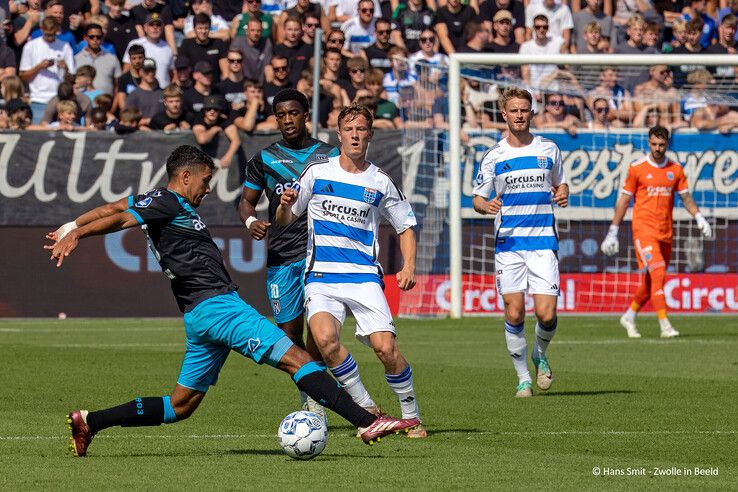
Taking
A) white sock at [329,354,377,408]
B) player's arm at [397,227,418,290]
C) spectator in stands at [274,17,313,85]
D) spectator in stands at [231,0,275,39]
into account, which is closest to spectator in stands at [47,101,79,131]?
spectator in stands at [231,0,275,39]

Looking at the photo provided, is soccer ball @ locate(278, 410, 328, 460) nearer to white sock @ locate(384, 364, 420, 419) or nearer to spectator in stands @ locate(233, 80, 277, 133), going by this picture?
A: white sock @ locate(384, 364, 420, 419)

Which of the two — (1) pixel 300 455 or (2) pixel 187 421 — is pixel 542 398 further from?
(1) pixel 300 455

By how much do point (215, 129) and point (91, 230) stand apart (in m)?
14.4

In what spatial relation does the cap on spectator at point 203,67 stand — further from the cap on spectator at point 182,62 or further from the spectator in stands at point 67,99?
the spectator in stands at point 67,99

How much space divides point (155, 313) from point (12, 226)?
8.04ft

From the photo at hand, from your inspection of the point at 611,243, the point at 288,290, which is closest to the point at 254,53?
the point at 611,243

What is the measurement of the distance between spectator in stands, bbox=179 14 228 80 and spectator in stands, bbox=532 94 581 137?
4.98 meters

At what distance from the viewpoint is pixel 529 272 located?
12.4m

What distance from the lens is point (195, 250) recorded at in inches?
344

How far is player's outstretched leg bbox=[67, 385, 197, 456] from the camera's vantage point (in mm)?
8594

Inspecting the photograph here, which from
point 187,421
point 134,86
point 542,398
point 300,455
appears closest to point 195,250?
point 300,455

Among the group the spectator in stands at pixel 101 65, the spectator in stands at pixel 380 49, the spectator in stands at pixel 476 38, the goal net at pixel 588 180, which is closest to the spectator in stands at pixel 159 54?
the spectator in stands at pixel 101 65

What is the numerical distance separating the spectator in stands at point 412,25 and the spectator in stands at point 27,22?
5.72m

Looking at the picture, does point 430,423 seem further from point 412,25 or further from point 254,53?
point 412,25
